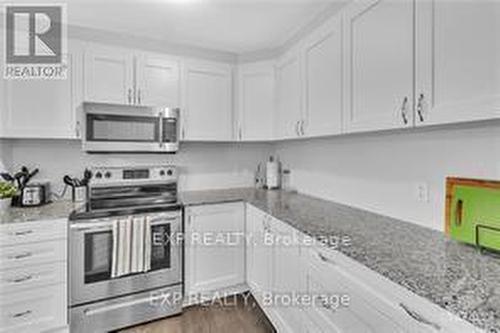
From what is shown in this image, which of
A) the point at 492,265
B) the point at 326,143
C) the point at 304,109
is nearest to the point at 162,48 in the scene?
the point at 304,109

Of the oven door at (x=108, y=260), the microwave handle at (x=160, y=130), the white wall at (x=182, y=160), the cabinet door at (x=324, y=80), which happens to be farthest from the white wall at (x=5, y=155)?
the cabinet door at (x=324, y=80)

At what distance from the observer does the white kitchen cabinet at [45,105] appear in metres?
1.95

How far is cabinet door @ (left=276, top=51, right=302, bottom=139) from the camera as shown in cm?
217

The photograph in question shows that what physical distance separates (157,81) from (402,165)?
→ 2039 millimetres

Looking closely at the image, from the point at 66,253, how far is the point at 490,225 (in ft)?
7.63

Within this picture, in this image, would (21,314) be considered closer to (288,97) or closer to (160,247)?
(160,247)

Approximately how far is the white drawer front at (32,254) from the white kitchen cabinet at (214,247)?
86 centimetres

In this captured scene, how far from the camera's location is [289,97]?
7.54ft

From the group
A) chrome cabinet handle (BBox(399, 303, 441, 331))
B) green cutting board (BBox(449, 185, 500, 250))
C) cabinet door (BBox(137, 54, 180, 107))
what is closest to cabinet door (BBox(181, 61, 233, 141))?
cabinet door (BBox(137, 54, 180, 107))

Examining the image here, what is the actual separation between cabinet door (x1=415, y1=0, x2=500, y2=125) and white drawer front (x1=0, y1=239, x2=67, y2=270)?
2.23 meters

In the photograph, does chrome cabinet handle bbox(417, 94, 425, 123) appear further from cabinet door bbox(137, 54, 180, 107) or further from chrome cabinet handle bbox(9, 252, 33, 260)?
chrome cabinet handle bbox(9, 252, 33, 260)

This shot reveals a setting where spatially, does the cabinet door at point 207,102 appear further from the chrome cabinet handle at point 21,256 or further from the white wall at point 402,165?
the chrome cabinet handle at point 21,256

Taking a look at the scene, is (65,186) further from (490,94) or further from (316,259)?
(490,94)

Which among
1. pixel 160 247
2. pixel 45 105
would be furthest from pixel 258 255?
pixel 45 105
